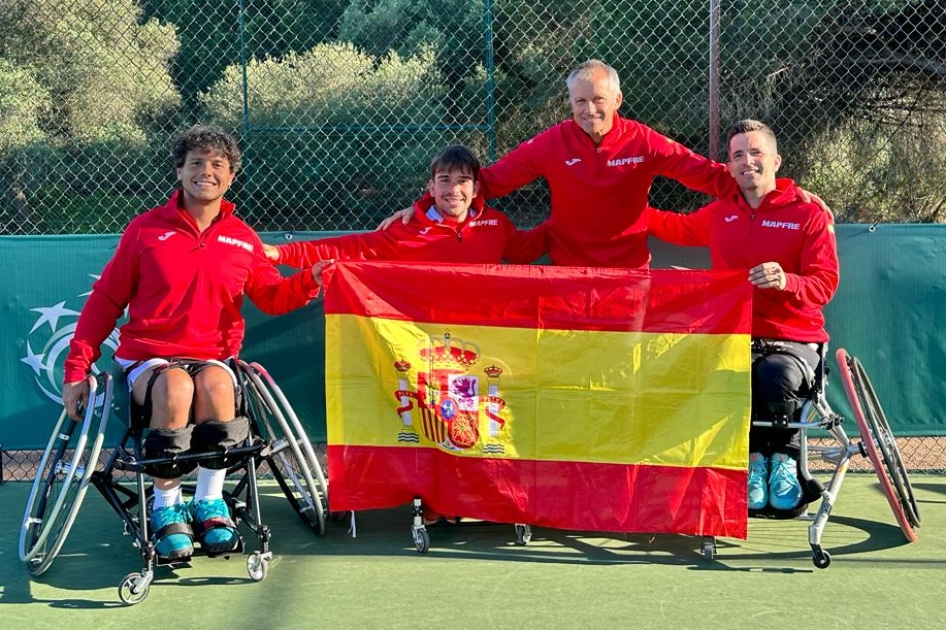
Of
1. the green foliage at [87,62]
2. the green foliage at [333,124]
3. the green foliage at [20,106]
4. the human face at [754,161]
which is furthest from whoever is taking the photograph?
the green foliage at [87,62]

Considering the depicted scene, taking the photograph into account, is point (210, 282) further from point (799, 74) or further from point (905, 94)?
point (905, 94)

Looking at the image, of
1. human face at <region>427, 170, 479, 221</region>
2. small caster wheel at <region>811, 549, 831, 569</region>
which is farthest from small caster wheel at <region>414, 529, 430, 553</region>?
small caster wheel at <region>811, 549, 831, 569</region>

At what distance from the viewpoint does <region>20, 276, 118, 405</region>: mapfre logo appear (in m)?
5.51

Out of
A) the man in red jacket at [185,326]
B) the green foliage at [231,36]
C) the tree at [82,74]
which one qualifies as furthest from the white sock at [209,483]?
the tree at [82,74]

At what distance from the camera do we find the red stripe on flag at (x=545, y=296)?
4305 millimetres

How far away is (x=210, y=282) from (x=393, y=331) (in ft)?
2.68

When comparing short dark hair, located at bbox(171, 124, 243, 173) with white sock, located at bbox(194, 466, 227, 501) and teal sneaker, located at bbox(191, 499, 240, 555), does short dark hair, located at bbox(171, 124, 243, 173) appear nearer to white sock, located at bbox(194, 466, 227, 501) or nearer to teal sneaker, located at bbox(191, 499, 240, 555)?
white sock, located at bbox(194, 466, 227, 501)

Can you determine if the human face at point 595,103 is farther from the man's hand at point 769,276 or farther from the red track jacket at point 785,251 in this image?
the man's hand at point 769,276

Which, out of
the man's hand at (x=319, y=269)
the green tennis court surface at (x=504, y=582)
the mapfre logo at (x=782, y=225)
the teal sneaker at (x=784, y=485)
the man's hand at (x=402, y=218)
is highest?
the man's hand at (x=402, y=218)

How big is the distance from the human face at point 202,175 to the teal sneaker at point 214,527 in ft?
4.27

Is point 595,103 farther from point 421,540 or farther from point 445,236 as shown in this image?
point 421,540

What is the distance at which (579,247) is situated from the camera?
4938 millimetres

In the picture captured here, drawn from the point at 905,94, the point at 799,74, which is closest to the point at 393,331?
the point at 799,74

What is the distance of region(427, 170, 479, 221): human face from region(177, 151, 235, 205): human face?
99 cm
